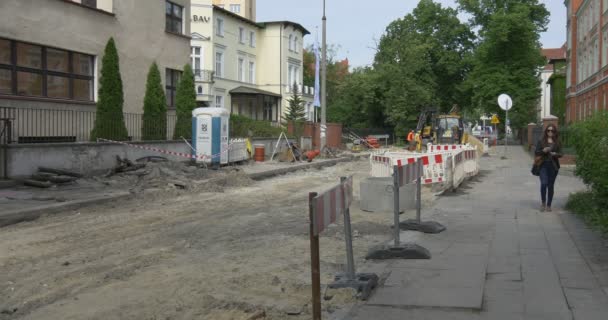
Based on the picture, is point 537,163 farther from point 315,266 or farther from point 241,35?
point 241,35

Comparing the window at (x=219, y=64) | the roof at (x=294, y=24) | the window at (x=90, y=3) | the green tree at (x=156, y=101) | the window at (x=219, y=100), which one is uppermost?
the roof at (x=294, y=24)

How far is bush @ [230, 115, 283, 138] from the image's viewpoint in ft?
98.5

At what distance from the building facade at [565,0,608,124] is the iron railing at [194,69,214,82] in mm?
24553

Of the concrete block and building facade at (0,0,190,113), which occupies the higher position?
building facade at (0,0,190,113)

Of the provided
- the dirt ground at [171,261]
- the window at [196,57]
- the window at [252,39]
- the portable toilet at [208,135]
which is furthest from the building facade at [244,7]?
the dirt ground at [171,261]

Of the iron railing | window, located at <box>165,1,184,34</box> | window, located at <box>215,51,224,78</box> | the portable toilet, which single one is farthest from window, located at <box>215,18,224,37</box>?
the portable toilet

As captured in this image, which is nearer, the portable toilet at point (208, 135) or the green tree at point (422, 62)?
the portable toilet at point (208, 135)

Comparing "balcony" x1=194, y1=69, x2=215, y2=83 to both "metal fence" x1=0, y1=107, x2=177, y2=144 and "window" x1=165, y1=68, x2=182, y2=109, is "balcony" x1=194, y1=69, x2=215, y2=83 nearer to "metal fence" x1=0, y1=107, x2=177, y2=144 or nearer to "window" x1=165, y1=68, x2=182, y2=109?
"window" x1=165, y1=68, x2=182, y2=109

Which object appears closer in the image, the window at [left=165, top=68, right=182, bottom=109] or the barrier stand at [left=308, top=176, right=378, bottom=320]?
the barrier stand at [left=308, top=176, right=378, bottom=320]

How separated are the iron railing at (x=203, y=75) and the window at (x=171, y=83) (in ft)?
65.7

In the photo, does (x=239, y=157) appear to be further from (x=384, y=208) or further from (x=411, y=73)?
(x=411, y=73)

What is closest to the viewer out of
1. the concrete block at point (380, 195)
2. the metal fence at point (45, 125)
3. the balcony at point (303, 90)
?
the concrete block at point (380, 195)

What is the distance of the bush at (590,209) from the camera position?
9.55 m

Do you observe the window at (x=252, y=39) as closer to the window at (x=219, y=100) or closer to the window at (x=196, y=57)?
the window at (x=219, y=100)
